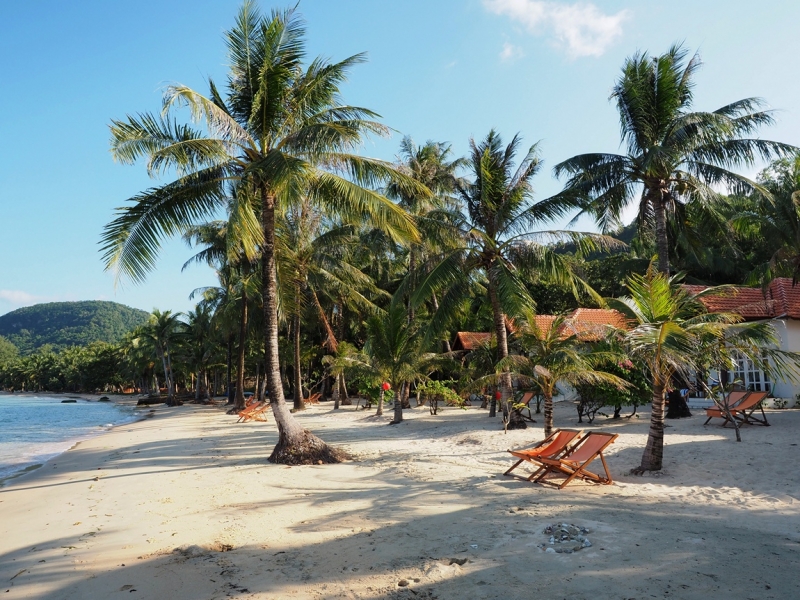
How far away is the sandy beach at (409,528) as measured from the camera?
4059mm

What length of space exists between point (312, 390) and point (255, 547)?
113 ft

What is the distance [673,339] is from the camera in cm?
734

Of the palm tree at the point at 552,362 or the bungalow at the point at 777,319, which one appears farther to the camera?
the bungalow at the point at 777,319

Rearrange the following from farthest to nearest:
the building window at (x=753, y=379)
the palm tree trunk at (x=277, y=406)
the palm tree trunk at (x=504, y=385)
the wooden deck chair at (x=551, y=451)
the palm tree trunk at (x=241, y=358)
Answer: the palm tree trunk at (x=241, y=358) < the building window at (x=753, y=379) < the palm tree trunk at (x=504, y=385) < the palm tree trunk at (x=277, y=406) < the wooden deck chair at (x=551, y=451)

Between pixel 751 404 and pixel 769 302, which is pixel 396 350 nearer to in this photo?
pixel 751 404

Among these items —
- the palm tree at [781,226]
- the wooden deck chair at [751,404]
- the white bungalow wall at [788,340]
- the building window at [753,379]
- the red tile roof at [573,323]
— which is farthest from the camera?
the building window at [753,379]

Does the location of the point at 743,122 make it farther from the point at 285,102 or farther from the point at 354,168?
the point at 285,102

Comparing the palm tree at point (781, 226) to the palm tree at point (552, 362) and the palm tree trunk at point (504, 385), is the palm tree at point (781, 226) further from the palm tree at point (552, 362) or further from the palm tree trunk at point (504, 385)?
the palm tree trunk at point (504, 385)

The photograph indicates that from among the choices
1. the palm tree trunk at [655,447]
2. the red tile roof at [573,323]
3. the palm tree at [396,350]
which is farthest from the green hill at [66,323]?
the palm tree trunk at [655,447]

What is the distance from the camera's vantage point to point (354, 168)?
35.9 feet

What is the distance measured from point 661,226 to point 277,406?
34.7 feet

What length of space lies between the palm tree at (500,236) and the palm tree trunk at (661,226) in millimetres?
1493

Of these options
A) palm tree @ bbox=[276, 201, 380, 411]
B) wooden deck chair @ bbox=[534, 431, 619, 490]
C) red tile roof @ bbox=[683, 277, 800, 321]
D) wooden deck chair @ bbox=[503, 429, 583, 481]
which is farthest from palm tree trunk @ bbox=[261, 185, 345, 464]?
red tile roof @ bbox=[683, 277, 800, 321]

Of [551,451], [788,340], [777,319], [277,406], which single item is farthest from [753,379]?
[277,406]
